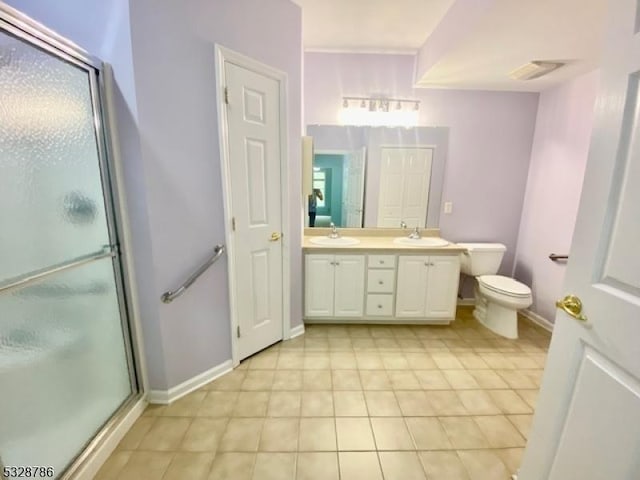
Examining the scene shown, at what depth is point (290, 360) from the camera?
2.14m

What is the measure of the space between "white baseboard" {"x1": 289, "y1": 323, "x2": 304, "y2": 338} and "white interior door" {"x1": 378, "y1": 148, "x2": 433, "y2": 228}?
1.27 metres

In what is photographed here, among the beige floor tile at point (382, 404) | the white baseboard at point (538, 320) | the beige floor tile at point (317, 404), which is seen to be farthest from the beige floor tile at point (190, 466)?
the white baseboard at point (538, 320)

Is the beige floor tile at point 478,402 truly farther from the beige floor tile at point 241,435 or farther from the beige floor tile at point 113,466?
the beige floor tile at point 113,466

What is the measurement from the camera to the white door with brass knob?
1764mm

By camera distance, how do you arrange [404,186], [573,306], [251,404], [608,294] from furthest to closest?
1. [404,186]
2. [251,404]
3. [573,306]
4. [608,294]

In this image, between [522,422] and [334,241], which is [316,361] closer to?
[334,241]

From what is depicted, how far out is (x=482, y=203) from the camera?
2922mm

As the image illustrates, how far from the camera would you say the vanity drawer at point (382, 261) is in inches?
98.5

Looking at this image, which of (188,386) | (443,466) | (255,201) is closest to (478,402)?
(443,466)

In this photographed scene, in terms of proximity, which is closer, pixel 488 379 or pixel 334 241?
pixel 488 379

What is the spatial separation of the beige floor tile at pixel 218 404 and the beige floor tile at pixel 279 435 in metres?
0.26

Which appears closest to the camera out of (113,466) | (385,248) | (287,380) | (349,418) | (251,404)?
(113,466)

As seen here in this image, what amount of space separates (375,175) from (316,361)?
1786mm

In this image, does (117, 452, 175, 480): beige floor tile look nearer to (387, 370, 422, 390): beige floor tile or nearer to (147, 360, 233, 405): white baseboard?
(147, 360, 233, 405): white baseboard
